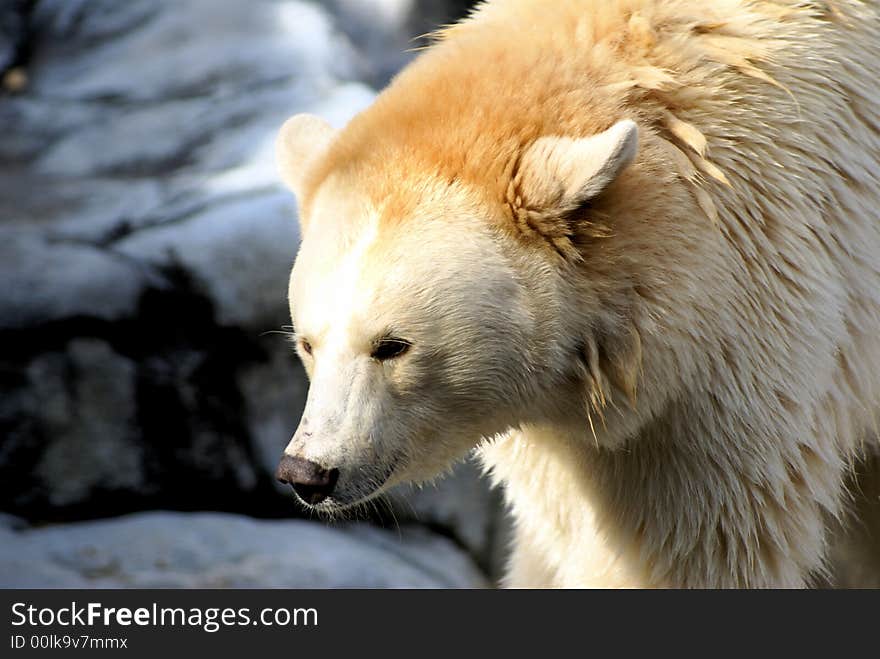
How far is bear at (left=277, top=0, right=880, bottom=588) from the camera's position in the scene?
2.53m

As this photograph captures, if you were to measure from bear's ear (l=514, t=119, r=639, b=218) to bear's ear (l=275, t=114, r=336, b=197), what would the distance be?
27.7 inches

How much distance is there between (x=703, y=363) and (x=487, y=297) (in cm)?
57

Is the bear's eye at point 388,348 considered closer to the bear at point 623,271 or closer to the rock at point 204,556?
the bear at point 623,271

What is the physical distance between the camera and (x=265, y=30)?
5953mm

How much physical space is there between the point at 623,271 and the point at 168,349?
8.80ft

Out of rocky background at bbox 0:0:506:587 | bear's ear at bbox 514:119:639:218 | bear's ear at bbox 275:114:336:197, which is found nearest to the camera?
bear's ear at bbox 514:119:639:218

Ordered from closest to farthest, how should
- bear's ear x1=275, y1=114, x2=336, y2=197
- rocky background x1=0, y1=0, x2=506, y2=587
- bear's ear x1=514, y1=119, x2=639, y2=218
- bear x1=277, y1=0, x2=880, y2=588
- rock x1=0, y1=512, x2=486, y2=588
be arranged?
bear's ear x1=514, y1=119, x2=639, y2=218, bear x1=277, y1=0, x2=880, y2=588, bear's ear x1=275, y1=114, x2=336, y2=197, rock x1=0, y1=512, x2=486, y2=588, rocky background x1=0, y1=0, x2=506, y2=587

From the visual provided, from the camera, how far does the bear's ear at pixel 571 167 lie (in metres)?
2.42

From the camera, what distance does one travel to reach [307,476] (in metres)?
2.47

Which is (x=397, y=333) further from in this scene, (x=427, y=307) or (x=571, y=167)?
(x=571, y=167)

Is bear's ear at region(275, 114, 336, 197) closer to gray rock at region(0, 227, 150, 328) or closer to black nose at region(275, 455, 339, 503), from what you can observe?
black nose at region(275, 455, 339, 503)

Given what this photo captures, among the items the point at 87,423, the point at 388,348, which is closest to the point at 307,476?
the point at 388,348

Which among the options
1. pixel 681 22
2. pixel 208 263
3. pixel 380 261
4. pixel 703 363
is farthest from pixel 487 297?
pixel 208 263

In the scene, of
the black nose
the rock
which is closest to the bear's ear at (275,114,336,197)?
the black nose
